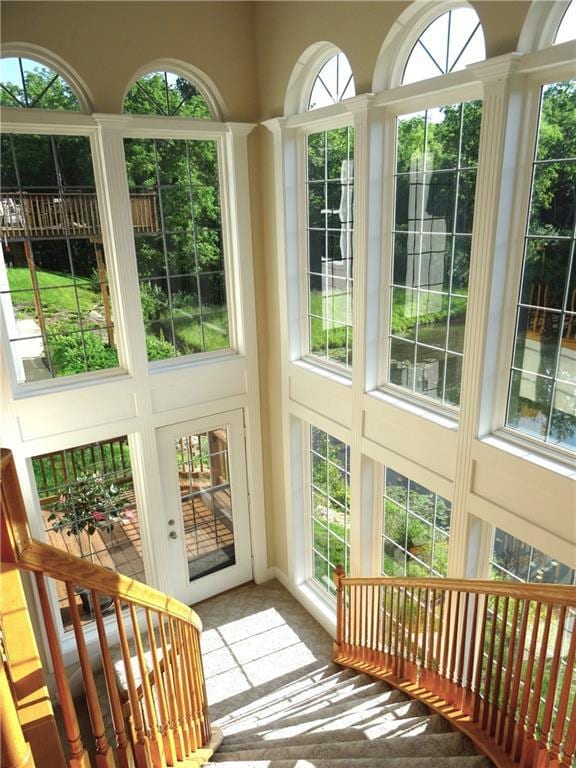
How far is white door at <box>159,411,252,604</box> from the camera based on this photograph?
5.12 meters

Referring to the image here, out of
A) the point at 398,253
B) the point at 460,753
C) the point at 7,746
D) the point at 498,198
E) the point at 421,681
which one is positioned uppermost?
the point at 498,198

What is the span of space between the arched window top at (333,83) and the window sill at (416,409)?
→ 212cm

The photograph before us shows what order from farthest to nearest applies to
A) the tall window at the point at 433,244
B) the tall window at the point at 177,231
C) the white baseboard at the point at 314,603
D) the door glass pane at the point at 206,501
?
the door glass pane at the point at 206,501, the white baseboard at the point at 314,603, the tall window at the point at 177,231, the tall window at the point at 433,244

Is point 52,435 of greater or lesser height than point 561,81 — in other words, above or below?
below

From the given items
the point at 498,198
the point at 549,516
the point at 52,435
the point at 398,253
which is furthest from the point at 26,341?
the point at 549,516

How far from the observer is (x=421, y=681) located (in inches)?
133

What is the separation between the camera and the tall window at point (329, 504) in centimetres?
483

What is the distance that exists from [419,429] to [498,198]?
1.50 meters

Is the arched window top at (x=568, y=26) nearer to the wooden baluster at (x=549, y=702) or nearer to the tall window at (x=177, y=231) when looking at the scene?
the wooden baluster at (x=549, y=702)

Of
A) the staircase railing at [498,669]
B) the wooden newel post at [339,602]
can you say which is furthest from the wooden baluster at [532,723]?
the wooden newel post at [339,602]

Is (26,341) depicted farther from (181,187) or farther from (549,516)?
(549,516)

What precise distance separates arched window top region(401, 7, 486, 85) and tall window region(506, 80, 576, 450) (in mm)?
556

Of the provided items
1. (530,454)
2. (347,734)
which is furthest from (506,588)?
(347,734)

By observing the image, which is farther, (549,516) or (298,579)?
(298,579)
